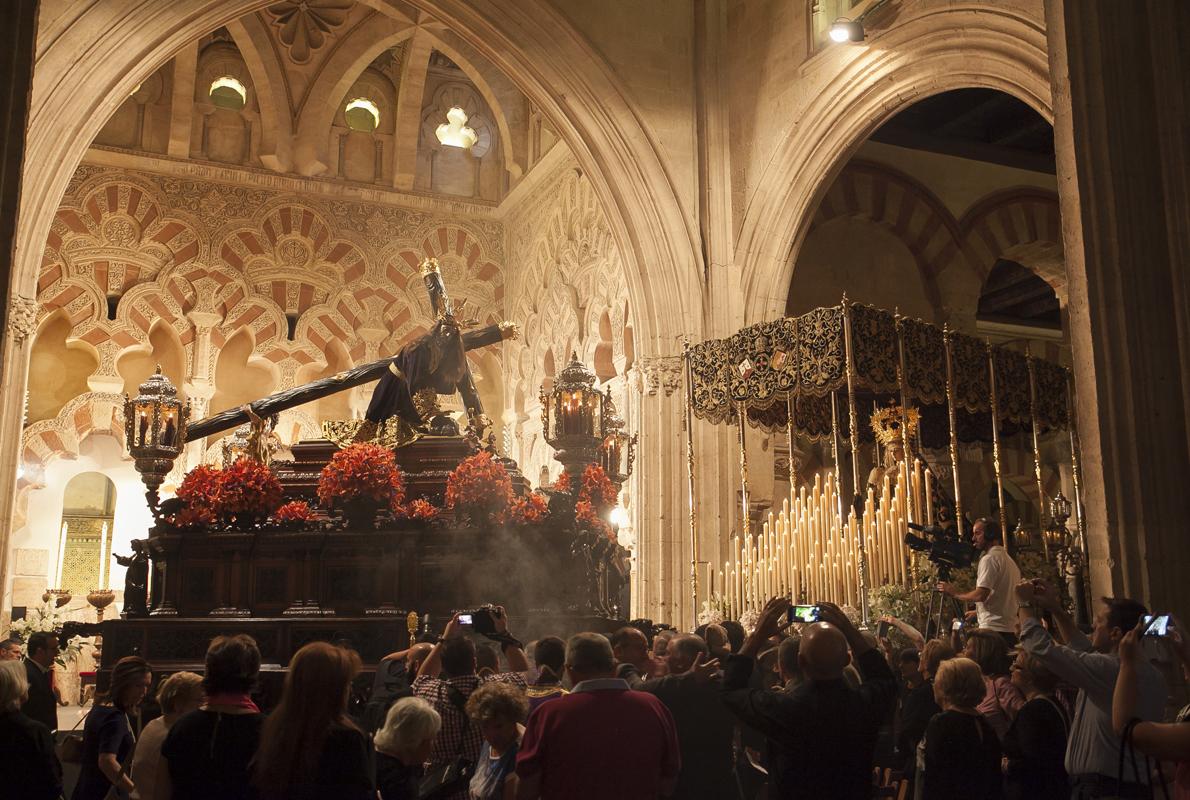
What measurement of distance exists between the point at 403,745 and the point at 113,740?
144 cm

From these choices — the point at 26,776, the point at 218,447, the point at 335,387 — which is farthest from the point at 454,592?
the point at 218,447

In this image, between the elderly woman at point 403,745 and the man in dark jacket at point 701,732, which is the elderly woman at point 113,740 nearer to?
the elderly woman at point 403,745

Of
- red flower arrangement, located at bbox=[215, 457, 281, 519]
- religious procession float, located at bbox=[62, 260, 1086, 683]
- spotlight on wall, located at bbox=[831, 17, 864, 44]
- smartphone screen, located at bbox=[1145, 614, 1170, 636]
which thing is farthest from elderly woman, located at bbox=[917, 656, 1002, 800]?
spotlight on wall, located at bbox=[831, 17, 864, 44]

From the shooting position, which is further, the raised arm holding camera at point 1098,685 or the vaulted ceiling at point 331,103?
the vaulted ceiling at point 331,103

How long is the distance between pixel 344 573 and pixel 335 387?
9.83ft

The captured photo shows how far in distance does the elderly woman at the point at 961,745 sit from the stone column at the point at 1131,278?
7.37 feet

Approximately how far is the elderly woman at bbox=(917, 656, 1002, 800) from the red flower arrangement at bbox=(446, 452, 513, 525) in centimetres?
489

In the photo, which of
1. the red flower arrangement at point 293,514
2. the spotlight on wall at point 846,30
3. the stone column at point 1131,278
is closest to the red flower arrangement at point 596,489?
the red flower arrangement at point 293,514

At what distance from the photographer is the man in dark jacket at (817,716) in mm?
3244

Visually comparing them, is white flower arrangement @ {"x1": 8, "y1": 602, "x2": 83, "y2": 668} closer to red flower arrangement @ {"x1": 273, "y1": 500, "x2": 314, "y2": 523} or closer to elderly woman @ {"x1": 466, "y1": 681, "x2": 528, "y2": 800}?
red flower arrangement @ {"x1": 273, "y1": 500, "x2": 314, "y2": 523}

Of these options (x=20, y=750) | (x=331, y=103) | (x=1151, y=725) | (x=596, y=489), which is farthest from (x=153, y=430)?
(x=331, y=103)

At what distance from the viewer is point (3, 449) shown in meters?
10.1

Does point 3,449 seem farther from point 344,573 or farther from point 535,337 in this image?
point 535,337

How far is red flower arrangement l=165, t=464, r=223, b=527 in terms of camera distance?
8.52 meters
